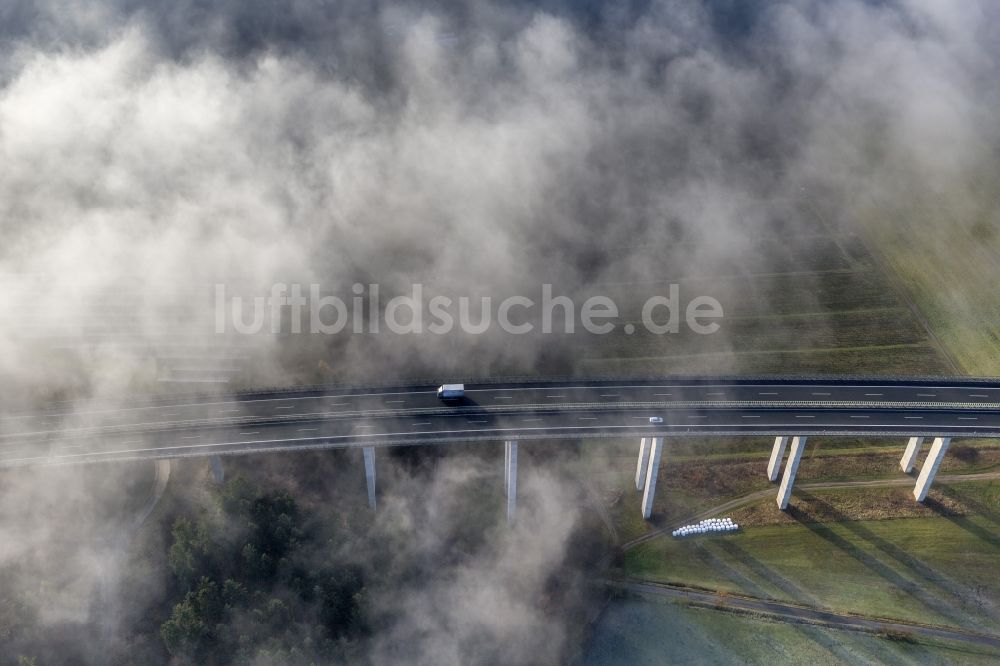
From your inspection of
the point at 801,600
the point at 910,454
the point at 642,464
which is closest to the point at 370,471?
the point at 642,464

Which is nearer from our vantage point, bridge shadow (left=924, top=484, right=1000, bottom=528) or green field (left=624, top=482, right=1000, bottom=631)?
green field (left=624, top=482, right=1000, bottom=631)

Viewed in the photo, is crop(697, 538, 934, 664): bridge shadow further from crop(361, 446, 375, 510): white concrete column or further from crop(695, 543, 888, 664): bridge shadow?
crop(361, 446, 375, 510): white concrete column

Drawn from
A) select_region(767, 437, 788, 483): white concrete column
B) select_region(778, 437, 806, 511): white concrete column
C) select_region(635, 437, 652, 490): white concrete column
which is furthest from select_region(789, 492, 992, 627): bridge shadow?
select_region(635, 437, 652, 490): white concrete column

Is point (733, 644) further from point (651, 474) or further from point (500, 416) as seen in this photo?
point (500, 416)

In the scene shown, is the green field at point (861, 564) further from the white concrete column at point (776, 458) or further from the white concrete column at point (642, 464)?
the white concrete column at point (642, 464)

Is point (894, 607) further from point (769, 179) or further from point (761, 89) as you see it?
point (761, 89)

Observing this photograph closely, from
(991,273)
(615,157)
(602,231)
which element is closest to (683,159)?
(615,157)
